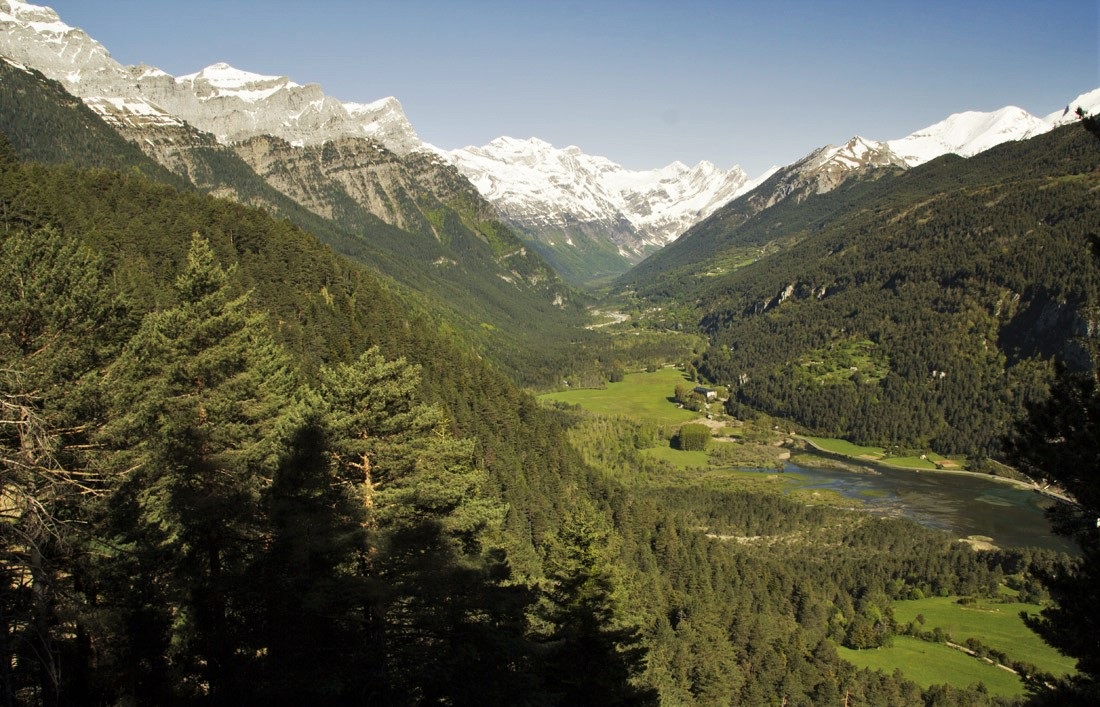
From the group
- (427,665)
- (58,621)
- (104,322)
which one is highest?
(104,322)

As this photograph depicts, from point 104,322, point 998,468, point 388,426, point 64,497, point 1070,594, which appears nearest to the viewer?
point 64,497

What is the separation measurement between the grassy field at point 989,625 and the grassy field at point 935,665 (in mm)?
4228

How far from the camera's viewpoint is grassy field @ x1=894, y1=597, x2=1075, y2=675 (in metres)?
83.1

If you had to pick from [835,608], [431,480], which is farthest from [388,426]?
[835,608]

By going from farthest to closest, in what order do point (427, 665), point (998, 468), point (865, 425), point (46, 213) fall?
point (865, 425) < point (998, 468) < point (46, 213) < point (427, 665)

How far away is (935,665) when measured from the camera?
7981 centimetres

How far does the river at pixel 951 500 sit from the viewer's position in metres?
115

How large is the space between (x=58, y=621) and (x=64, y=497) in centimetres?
703

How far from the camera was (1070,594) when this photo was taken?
47.0ft

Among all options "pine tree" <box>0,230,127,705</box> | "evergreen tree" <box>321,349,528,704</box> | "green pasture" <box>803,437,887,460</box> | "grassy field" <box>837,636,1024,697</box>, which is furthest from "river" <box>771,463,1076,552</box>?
"pine tree" <box>0,230,127,705</box>

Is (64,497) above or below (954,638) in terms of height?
above

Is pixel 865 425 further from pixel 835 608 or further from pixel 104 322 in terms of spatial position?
pixel 104 322

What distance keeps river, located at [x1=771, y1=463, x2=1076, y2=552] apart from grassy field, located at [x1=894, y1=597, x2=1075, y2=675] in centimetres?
2130

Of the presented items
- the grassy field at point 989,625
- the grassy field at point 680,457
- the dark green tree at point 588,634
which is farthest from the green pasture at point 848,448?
the dark green tree at point 588,634
